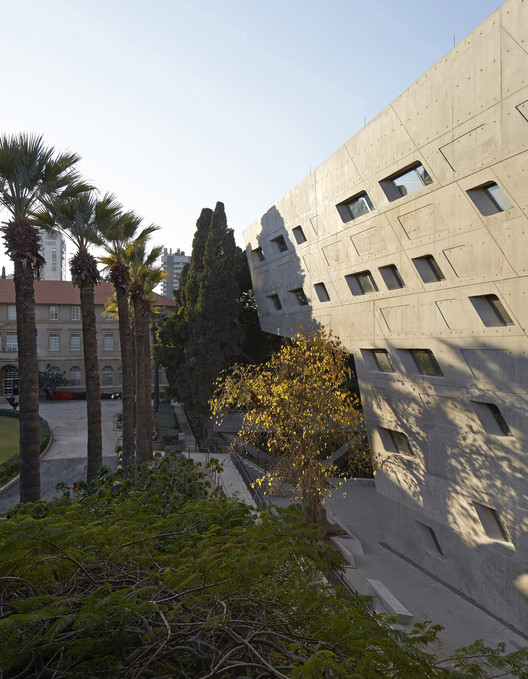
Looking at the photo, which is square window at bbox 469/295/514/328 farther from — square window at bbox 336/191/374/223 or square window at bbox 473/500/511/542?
square window at bbox 336/191/374/223

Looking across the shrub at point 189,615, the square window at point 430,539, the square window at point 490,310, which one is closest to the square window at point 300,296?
the square window at point 490,310

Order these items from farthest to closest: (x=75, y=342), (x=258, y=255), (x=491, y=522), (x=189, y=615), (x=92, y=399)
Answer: (x=75, y=342) → (x=258, y=255) → (x=92, y=399) → (x=491, y=522) → (x=189, y=615)

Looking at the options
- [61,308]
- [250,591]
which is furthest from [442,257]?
[61,308]

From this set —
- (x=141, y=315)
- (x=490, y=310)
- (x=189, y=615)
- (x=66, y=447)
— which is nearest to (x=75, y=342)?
(x=66, y=447)

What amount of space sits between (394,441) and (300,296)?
29.8 ft

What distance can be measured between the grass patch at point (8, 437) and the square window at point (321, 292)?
20397 millimetres

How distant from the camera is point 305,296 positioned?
83.4 ft

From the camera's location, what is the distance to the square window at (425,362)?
670 inches

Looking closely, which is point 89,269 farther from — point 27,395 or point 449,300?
point 449,300

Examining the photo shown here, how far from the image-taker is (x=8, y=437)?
119 ft

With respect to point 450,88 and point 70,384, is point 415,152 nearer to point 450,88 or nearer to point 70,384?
point 450,88

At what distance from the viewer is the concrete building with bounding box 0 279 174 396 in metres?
58.5

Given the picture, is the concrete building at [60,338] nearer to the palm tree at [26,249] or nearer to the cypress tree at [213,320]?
the cypress tree at [213,320]

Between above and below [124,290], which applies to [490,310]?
below
